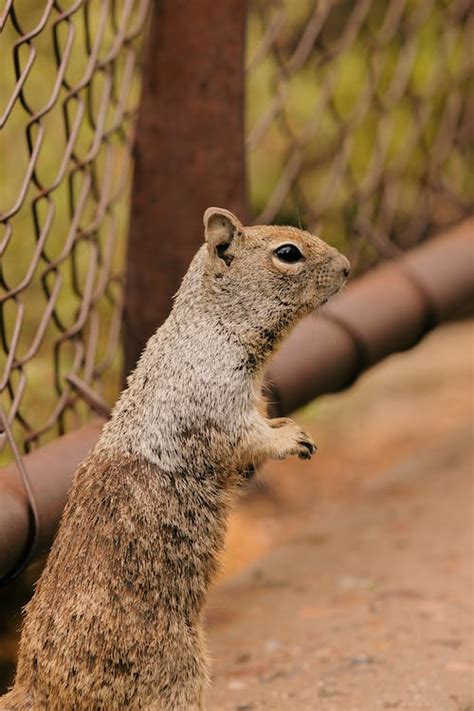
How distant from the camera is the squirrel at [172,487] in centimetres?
230

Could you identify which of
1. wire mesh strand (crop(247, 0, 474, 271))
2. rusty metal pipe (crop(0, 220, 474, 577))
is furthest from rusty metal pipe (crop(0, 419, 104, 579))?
wire mesh strand (crop(247, 0, 474, 271))

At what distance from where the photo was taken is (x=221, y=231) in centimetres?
259

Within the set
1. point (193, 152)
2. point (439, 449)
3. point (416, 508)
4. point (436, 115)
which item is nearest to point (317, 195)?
point (436, 115)

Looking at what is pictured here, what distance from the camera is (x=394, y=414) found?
5492 mm

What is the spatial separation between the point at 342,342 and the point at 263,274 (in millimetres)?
957

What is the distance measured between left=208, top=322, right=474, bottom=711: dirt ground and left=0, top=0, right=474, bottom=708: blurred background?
0.09 ft

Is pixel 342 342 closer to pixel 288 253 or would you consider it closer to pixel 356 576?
pixel 356 576

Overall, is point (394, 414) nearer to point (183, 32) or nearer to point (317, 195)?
point (317, 195)

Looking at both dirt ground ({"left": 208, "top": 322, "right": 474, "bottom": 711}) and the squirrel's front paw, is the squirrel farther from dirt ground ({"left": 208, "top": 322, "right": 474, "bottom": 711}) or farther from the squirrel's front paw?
dirt ground ({"left": 208, "top": 322, "right": 474, "bottom": 711})

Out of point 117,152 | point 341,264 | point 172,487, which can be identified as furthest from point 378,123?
point 172,487

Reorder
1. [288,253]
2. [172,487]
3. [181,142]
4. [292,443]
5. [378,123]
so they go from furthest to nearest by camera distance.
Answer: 1. [378,123]
2. [181,142]
3. [288,253]
4. [292,443]
5. [172,487]

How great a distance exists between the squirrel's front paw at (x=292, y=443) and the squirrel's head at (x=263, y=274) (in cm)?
20

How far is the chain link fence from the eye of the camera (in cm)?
293

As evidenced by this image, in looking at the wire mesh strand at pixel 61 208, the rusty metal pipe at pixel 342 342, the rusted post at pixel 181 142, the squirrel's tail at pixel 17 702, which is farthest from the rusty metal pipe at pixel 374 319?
the squirrel's tail at pixel 17 702
